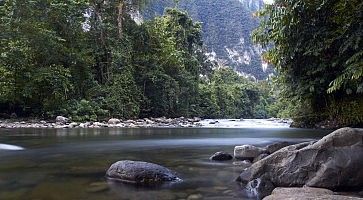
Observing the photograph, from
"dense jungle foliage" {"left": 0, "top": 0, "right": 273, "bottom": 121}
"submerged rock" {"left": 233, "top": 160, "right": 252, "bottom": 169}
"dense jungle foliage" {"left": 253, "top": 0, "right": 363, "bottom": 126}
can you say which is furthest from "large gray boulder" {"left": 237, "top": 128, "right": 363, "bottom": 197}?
"dense jungle foliage" {"left": 0, "top": 0, "right": 273, "bottom": 121}

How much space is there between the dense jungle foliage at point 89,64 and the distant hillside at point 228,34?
7164 cm

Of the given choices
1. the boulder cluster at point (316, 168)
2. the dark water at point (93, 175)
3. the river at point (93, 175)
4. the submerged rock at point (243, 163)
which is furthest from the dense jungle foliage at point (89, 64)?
the boulder cluster at point (316, 168)

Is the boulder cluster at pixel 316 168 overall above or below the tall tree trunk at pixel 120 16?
below

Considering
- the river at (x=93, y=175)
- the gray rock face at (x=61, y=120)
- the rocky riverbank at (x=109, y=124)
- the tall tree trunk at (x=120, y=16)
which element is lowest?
the river at (x=93, y=175)

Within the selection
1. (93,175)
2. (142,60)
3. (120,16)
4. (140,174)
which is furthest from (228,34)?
(140,174)

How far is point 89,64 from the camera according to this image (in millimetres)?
23719

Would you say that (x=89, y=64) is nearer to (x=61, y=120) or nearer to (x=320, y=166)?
(x=61, y=120)

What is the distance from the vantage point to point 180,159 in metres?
6.67

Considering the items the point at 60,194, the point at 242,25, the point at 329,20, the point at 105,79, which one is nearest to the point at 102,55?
the point at 105,79

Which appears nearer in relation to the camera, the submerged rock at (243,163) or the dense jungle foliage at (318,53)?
the submerged rock at (243,163)

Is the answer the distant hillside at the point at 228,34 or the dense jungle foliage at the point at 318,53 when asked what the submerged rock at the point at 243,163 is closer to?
the dense jungle foliage at the point at 318,53

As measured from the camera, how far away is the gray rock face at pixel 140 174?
4480 mm

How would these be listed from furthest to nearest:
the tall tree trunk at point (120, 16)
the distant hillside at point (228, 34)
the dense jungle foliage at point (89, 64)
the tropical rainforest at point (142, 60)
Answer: the distant hillside at point (228, 34) → the tall tree trunk at point (120, 16) → the dense jungle foliage at point (89, 64) → the tropical rainforest at point (142, 60)

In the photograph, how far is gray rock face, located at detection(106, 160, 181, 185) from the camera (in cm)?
448
